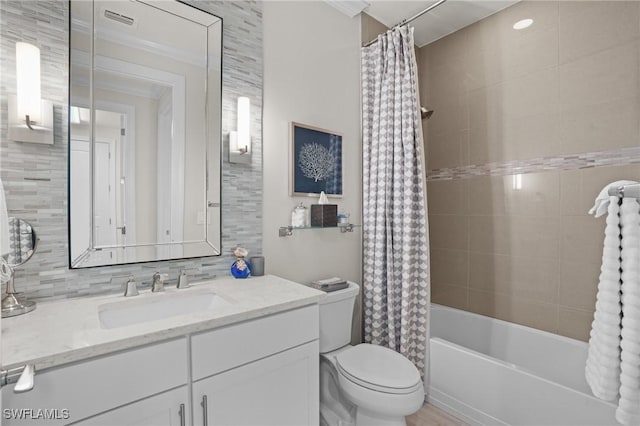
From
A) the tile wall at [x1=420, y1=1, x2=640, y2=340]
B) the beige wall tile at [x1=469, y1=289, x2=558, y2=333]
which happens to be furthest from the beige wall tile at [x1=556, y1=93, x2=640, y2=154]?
the beige wall tile at [x1=469, y1=289, x2=558, y2=333]

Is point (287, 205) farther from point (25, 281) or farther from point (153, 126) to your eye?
point (25, 281)

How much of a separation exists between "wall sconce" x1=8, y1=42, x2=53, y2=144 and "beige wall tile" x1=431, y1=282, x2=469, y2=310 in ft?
9.06

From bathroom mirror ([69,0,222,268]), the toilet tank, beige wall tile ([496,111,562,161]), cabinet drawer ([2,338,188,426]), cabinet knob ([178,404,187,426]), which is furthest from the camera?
beige wall tile ([496,111,562,161])

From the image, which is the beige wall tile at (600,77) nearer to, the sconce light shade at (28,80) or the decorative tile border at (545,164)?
the decorative tile border at (545,164)

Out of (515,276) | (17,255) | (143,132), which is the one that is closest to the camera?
(17,255)

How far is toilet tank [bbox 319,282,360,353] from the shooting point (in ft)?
5.79

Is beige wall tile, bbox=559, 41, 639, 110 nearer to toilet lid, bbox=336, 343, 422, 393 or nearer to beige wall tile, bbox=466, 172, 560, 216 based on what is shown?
beige wall tile, bbox=466, 172, 560, 216

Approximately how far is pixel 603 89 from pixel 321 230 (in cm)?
192

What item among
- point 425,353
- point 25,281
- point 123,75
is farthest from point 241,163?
point 425,353

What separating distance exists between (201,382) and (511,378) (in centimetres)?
156

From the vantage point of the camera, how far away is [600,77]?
1.90m

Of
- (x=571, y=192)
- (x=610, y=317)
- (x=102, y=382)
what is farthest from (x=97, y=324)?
(x=571, y=192)

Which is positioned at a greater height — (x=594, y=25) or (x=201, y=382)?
(x=594, y=25)

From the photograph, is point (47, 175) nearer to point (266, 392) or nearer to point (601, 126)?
point (266, 392)
